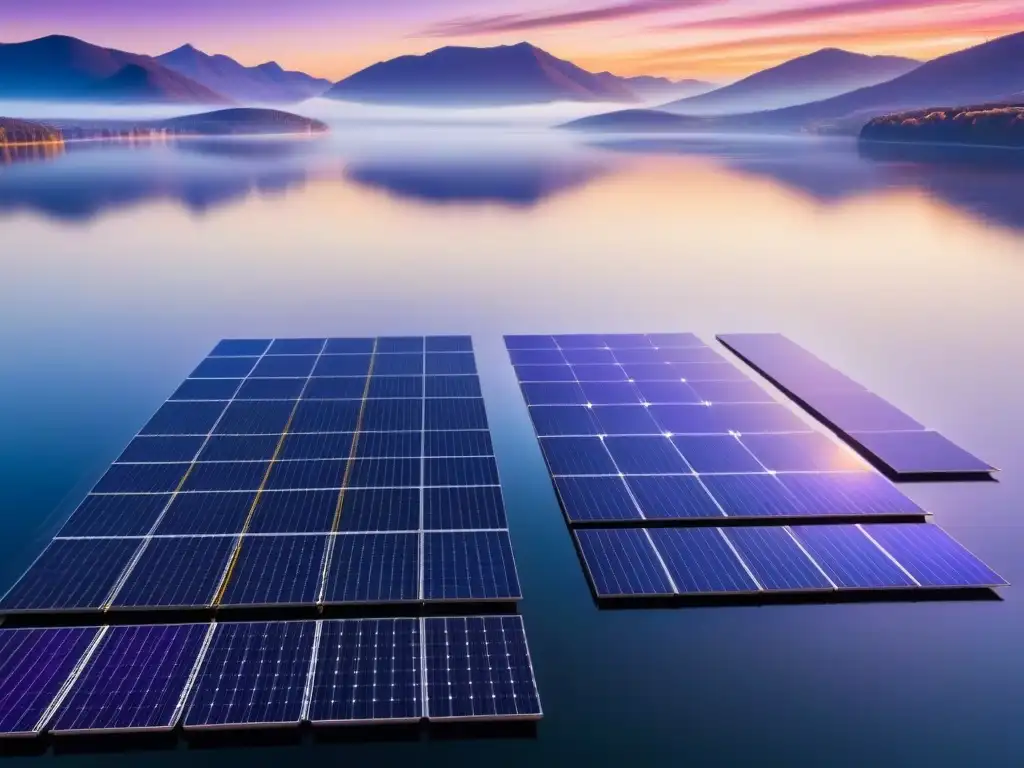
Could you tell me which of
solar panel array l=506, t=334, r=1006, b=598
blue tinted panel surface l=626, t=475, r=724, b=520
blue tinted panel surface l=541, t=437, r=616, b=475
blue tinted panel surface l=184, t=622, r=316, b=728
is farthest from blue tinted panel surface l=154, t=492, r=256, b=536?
blue tinted panel surface l=626, t=475, r=724, b=520

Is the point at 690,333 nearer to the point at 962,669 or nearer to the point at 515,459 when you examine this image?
the point at 515,459

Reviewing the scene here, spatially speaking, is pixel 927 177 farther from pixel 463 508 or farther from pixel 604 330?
pixel 463 508

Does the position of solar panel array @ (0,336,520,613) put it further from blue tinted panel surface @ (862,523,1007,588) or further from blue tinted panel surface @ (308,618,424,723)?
blue tinted panel surface @ (862,523,1007,588)

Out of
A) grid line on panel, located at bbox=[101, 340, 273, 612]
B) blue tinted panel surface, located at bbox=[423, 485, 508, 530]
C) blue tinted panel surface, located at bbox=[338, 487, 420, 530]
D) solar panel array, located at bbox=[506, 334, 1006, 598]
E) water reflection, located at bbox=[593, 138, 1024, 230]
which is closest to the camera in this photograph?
grid line on panel, located at bbox=[101, 340, 273, 612]

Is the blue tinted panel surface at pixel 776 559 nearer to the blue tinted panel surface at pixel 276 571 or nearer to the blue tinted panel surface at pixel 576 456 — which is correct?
the blue tinted panel surface at pixel 576 456

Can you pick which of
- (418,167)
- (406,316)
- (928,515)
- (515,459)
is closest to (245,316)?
(406,316)

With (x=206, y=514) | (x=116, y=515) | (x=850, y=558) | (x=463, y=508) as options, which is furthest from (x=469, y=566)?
(x=116, y=515)
